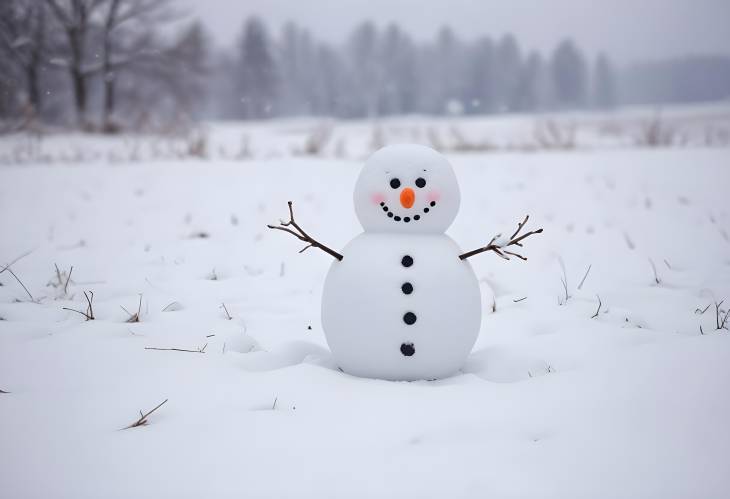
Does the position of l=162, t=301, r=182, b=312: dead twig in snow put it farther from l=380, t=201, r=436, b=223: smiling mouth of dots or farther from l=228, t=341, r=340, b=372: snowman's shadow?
l=380, t=201, r=436, b=223: smiling mouth of dots

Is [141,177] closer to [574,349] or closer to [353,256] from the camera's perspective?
[353,256]

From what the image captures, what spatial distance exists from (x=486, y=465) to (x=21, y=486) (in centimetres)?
141

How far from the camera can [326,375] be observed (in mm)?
2285

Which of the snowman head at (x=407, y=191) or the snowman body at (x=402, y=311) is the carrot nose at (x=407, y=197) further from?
the snowman body at (x=402, y=311)

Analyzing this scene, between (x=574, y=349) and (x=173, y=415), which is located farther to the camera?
(x=574, y=349)

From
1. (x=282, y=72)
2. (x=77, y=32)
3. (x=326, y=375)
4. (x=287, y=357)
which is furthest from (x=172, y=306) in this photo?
(x=282, y=72)

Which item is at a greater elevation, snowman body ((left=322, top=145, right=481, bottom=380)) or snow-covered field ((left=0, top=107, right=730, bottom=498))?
snowman body ((left=322, top=145, right=481, bottom=380))

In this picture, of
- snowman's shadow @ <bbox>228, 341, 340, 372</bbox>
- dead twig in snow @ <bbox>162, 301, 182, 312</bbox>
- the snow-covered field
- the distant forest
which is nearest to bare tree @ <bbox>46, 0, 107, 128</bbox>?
the distant forest

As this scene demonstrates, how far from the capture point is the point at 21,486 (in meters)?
1.50

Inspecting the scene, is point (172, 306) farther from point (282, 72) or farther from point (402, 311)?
point (282, 72)

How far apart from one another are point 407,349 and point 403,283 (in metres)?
0.29

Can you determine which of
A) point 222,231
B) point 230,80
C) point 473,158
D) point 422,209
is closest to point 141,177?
point 222,231

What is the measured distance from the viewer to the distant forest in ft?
60.2

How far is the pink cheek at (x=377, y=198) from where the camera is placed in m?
2.34
